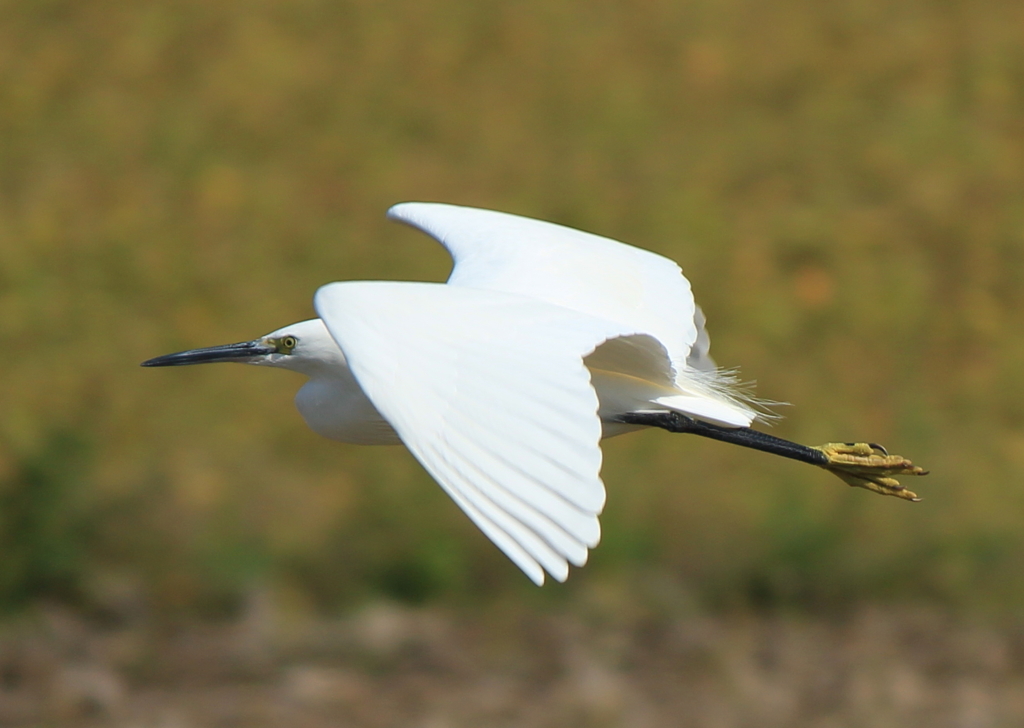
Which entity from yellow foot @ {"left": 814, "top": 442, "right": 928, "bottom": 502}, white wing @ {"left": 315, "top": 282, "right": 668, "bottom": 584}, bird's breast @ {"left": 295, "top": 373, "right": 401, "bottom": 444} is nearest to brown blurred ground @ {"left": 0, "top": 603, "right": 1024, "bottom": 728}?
yellow foot @ {"left": 814, "top": 442, "right": 928, "bottom": 502}

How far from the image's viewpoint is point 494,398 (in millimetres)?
2785

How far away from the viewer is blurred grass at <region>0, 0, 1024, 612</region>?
332 inches

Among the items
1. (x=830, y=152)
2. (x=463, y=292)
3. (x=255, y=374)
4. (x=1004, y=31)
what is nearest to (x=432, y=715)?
(x=255, y=374)

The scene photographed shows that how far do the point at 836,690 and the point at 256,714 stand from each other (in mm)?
3322

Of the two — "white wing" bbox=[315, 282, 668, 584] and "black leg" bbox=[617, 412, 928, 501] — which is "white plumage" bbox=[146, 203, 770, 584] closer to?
"white wing" bbox=[315, 282, 668, 584]

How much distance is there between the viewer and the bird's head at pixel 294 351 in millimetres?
4023

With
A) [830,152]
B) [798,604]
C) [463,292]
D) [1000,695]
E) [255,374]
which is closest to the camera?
[463,292]

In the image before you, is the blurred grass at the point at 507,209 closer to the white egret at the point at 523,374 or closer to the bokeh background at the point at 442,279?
the bokeh background at the point at 442,279

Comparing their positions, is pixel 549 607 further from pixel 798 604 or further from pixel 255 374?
pixel 255 374

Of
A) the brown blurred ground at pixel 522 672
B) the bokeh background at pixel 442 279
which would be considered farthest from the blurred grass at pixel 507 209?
the brown blurred ground at pixel 522 672

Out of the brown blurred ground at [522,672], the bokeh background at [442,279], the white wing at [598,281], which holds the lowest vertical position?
the brown blurred ground at [522,672]

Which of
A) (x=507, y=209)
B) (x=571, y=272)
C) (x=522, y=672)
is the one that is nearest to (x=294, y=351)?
(x=571, y=272)

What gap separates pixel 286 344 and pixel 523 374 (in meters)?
1.46

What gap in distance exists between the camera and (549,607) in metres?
8.28
